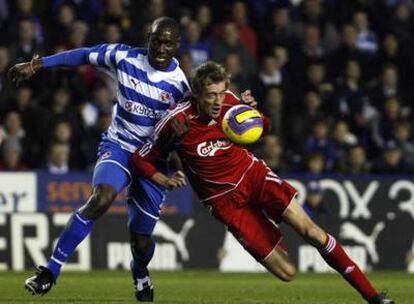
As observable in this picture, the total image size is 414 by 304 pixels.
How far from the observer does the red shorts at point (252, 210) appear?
31.8 ft

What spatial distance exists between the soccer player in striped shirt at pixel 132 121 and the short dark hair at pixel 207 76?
60 cm

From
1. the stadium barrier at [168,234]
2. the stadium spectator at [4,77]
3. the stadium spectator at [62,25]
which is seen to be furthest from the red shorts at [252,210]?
the stadium spectator at [62,25]

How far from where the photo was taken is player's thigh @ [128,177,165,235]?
1037cm

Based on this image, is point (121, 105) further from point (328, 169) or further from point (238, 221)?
point (328, 169)

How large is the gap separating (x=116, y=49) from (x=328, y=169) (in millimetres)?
7719

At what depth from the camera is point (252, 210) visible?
984 cm

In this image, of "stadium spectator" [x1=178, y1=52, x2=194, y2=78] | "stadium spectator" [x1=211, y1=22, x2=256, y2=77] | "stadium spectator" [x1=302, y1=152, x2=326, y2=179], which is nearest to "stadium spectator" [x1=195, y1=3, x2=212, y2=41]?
"stadium spectator" [x1=211, y1=22, x2=256, y2=77]

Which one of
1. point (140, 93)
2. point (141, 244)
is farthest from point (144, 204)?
point (140, 93)

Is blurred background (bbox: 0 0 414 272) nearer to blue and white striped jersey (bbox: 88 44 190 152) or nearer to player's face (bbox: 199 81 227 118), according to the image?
blue and white striped jersey (bbox: 88 44 190 152)

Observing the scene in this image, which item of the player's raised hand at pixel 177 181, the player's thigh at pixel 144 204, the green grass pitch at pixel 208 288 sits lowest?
the green grass pitch at pixel 208 288

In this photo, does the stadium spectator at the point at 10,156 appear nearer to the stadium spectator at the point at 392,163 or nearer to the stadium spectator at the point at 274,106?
the stadium spectator at the point at 274,106

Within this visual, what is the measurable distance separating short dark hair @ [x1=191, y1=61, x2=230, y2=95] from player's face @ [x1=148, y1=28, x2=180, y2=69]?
0.55m

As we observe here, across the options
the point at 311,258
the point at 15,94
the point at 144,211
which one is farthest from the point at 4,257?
the point at 144,211

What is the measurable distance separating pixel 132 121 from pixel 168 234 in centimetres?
603
